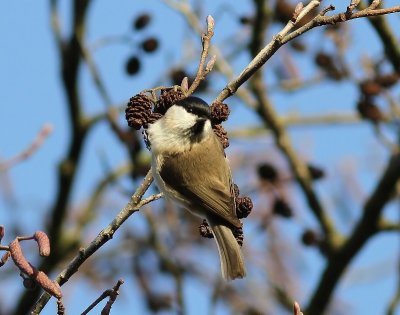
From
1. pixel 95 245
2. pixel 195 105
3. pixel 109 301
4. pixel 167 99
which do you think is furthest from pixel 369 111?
pixel 109 301

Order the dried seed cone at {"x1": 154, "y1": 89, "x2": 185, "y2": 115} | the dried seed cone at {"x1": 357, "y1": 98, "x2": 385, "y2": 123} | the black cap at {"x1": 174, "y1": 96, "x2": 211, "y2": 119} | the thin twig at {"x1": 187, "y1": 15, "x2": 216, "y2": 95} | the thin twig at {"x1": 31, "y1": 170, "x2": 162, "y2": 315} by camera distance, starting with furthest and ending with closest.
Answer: the dried seed cone at {"x1": 357, "y1": 98, "x2": 385, "y2": 123}, the black cap at {"x1": 174, "y1": 96, "x2": 211, "y2": 119}, the dried seed cone at {"x1": 154, "y1": 89, "x2": 185, "y2": 115}, the thin twig at {"x1": 187, "y1": 15, "x2": 216, "y2": 95}, the thin twig at {"x1": 31, "y1": 170, "x2": 162, "y2": 315}

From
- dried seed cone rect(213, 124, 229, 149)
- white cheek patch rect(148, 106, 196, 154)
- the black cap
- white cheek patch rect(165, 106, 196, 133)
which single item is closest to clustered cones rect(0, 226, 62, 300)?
dried seed cone rect(213, 124, 229, 149)

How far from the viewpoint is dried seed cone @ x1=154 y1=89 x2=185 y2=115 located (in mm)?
2455

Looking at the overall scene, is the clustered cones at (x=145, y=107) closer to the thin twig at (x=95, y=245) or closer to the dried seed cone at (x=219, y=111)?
the dried seed cone at (x=219, y=111)

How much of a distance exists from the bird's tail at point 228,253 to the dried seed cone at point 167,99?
469 millimetres

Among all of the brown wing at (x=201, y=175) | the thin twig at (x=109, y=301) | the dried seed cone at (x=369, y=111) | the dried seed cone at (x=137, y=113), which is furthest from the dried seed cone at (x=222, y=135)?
Result: the dried seed cone at (x=369, y=111)

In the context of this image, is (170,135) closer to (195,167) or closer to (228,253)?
(195,167)

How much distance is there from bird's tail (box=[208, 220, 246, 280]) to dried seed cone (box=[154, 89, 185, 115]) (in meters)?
0.47

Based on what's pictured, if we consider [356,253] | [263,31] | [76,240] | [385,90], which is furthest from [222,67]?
[76,240]

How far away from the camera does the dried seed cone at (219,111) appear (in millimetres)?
2355

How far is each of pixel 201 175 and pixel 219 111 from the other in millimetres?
667

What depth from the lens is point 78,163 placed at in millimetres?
5918

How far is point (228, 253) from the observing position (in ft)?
8.55

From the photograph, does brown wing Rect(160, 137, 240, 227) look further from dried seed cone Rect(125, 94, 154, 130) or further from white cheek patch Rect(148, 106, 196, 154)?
dried seed cone Rect(125, 94, 154, 130)
